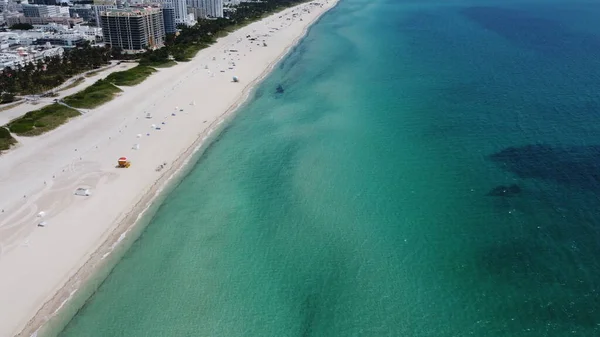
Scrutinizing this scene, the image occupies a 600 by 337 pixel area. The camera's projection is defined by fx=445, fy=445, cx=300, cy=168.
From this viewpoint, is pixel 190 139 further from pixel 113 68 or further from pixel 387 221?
pixel 113 68

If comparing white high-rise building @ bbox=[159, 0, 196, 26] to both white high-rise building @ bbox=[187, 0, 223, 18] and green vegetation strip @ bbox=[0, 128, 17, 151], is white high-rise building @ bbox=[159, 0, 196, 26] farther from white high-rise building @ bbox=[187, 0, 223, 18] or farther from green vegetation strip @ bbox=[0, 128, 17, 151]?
green vegetation strip @ bbox=[0, 128, 17, 151]

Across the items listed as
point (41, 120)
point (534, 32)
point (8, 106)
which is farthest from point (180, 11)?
point (534, 32)

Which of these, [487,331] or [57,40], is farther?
[57,40]

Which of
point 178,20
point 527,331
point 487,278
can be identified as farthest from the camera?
point 178,20

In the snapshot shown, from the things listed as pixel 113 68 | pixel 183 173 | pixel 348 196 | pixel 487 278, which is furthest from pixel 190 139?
pixel 113 68

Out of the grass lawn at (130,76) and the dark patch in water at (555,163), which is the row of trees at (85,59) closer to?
the grass lawn at (130,76)

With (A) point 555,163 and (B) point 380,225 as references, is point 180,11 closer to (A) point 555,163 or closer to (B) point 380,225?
(A) point 555,163

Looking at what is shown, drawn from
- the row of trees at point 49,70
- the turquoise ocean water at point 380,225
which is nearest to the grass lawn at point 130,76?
the row of trees at point 49,70
